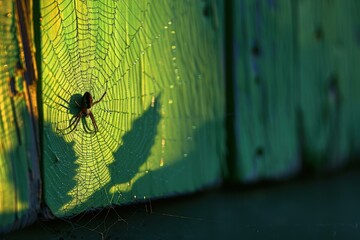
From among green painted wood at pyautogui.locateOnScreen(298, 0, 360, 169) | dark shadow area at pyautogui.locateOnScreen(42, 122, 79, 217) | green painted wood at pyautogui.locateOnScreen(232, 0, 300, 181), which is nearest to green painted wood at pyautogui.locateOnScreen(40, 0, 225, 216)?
dark shadow area at pyautogui.locateOnScreen(42, 122, 79, 217)

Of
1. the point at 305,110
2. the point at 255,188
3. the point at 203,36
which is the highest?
the point at 203,36

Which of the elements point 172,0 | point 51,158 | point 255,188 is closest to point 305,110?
point 255,188

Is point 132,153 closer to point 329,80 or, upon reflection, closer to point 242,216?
point 242,216

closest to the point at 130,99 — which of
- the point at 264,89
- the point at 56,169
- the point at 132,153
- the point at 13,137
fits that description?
the point at 132,153

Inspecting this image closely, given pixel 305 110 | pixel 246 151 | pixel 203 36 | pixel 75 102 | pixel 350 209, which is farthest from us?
pixel 350 209

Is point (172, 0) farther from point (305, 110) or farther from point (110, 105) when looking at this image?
point (305, 110)

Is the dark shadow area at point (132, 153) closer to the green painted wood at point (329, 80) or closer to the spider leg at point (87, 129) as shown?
the spider leg at point (87, 129)

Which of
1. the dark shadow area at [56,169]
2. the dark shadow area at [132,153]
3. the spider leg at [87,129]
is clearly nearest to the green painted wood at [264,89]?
the dark shadow area at [132,153]

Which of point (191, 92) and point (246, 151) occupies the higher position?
point (191, 92)
